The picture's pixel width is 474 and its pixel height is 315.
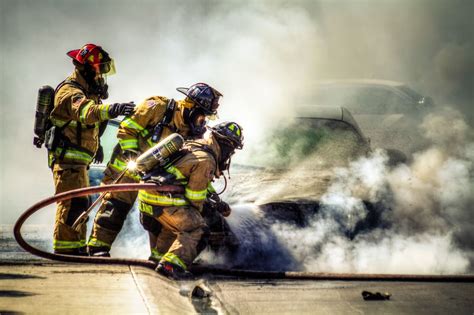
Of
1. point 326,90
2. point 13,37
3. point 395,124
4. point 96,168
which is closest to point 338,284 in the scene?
point 96,168

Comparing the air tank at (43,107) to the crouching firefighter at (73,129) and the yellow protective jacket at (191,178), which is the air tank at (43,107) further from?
the yellow protective jacket at (191,178)

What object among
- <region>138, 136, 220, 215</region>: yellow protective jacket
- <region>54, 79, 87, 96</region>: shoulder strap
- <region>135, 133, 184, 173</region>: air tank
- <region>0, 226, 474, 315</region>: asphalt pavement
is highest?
<region>54, 79, 87, 96</region>: shoulder strap

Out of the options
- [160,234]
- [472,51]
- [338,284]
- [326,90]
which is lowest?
[338,284]

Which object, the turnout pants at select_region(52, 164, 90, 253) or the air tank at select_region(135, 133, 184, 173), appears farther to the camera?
the turnout pants at select_region(52, 164, 90, 253)

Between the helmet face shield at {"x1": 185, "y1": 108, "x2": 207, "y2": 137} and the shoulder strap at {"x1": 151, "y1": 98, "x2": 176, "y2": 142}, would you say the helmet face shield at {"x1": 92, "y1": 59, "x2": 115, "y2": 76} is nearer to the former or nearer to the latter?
the shoulder strap at {"x1": 151, "y1": 98, "x2": 176, "y2": 142}

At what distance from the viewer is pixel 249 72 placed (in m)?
11.4

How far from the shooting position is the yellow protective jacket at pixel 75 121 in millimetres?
4797

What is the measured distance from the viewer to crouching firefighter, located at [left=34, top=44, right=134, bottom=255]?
189 inches

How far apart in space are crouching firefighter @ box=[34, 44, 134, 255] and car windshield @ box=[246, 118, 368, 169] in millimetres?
2135

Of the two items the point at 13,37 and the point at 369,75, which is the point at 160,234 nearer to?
the point at 13,37

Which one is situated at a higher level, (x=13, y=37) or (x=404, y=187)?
(x=13, y=37)

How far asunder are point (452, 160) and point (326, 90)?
14.4 feet

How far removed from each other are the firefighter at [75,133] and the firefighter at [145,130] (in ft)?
0.52

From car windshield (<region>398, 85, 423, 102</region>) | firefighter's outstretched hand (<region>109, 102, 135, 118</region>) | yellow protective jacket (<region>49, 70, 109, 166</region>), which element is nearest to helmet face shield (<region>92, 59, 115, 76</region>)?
yellow protective jacket (<region>49, 70, 109, 166</region>)
